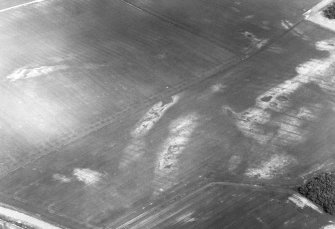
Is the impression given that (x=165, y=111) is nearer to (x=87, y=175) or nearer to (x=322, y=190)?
(x=87, y=175)

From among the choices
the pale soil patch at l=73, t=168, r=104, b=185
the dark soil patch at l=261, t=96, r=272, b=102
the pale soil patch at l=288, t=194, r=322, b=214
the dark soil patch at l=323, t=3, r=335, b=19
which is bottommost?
Result: the pale soil patch at l=73, t=168, r=104, b=185

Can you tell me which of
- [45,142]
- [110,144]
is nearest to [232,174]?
[110,144]

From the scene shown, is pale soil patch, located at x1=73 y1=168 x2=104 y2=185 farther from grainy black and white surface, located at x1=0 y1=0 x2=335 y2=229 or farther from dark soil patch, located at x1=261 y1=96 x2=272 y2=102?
dark soil patch, located at x1=261 y1=96 x2=272 y2=102

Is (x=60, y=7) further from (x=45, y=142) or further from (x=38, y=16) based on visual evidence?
(x=45, y=142)

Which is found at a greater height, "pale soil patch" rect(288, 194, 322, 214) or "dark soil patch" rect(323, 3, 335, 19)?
"dark soil patch" rect(323, 3, 335, 19)

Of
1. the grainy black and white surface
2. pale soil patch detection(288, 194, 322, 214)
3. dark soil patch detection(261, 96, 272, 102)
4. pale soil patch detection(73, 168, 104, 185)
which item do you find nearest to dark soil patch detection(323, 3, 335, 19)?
the grainy black and white surface

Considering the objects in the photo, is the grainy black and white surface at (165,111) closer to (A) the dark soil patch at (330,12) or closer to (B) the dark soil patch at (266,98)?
(B) the dark soil patch at (266,98)

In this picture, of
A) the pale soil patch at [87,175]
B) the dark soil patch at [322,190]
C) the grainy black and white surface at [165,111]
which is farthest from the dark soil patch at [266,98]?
the pale soil patch at [87,175]
